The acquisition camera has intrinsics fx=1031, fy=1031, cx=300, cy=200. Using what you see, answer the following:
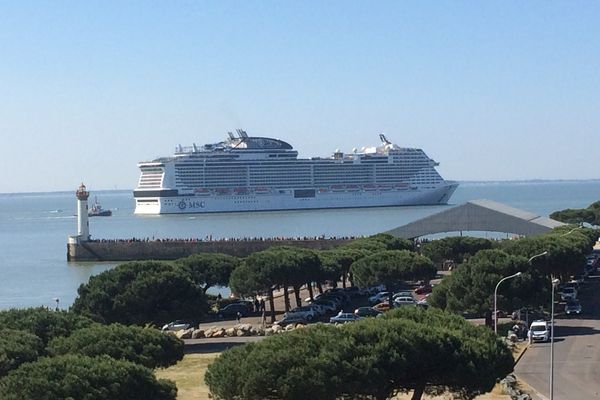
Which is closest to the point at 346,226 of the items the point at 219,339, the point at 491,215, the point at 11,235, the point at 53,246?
the point at 53,246

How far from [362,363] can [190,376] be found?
7.44 m

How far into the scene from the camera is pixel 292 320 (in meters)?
27.5

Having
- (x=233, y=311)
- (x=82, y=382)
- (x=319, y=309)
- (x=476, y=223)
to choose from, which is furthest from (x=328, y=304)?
(x=82, y=382)

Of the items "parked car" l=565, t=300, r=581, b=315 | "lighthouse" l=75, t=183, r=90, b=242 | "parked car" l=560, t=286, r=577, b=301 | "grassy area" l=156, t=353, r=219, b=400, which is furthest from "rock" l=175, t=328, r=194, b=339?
"lighthouse" l=75, t=183, r=90, b=242

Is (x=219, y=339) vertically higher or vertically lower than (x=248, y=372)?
lower

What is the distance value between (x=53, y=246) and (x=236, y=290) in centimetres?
4625

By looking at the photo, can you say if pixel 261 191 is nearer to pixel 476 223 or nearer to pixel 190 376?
pixel 476 223

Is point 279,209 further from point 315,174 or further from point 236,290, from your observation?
point 236,290

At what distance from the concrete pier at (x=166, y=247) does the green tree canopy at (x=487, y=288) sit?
27341 mm

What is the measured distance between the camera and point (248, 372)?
40.4 feet

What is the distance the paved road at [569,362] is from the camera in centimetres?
1728

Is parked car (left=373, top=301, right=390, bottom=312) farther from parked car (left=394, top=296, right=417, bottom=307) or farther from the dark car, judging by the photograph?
the dark car

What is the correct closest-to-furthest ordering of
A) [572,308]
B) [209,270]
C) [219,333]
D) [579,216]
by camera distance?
[219,333]
[572,308]
[209,270]
[579,216]

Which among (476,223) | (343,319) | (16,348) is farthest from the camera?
(476,223)
